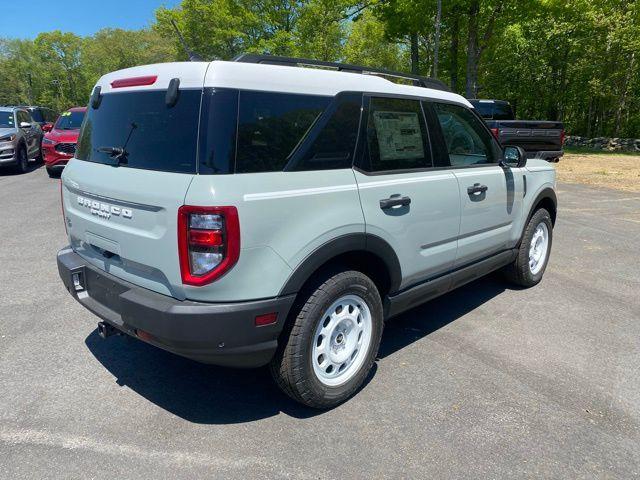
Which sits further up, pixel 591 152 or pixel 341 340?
pixel 591 152

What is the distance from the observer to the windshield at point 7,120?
1371 centimetres

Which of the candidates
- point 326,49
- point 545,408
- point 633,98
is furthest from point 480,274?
point 633,98

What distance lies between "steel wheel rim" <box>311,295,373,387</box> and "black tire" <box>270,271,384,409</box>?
0.05 metres

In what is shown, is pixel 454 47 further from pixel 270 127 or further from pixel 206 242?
pixel 206 242

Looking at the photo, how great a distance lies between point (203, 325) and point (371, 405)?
1257mm

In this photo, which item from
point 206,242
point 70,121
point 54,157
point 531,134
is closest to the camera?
point 206,242

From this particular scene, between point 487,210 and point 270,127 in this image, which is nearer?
point 270,127

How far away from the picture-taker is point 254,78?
2.47 m

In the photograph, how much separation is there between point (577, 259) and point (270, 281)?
5089 millimetres

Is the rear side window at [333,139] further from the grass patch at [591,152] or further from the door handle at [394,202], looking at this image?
the grass patch at [591,152]

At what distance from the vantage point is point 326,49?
25.1 m

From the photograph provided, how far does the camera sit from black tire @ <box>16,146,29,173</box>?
13805 mm

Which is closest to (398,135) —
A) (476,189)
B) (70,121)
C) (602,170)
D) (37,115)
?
(476,189)

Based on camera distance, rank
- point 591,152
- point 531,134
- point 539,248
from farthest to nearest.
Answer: point 591,152 < point 531,134 < point 539,248
